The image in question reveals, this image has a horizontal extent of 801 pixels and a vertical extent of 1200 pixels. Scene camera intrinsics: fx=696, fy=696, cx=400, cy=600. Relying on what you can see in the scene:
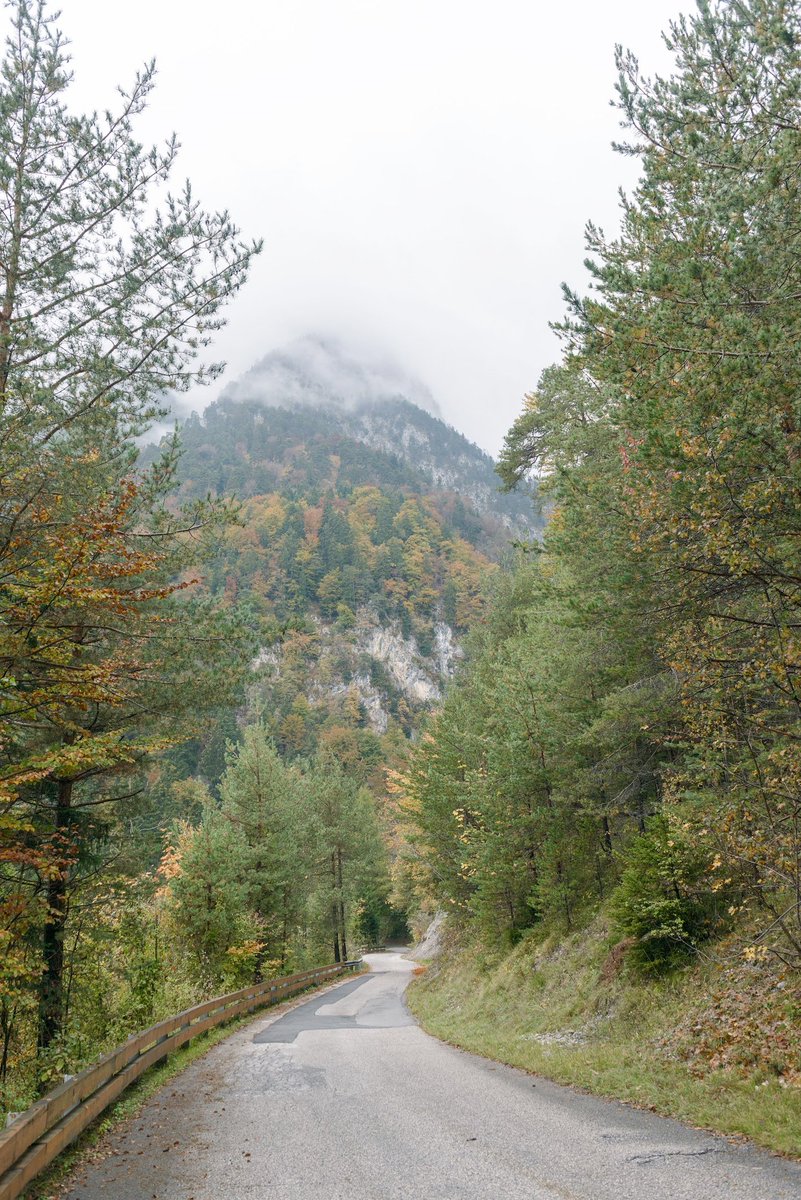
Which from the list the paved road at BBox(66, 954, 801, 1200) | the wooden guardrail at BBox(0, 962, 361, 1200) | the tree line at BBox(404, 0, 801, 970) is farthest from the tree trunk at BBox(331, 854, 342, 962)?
the tree line at BBox(404, 0, 801, 970)

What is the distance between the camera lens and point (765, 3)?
7.02 m

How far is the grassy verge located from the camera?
672 cm

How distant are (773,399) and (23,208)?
943cm

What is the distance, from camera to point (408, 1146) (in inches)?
259

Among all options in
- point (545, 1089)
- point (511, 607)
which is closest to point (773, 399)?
point (545, 1089)

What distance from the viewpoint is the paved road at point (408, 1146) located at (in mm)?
5316

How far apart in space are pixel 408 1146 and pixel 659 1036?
432 cm

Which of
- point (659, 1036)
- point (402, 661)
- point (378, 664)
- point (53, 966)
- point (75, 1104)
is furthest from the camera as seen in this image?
point (402, 661)

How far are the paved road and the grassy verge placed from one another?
1.31 feet

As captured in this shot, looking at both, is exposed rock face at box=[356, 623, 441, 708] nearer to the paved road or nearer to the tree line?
the tree line

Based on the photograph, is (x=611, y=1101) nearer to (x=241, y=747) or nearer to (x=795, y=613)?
(x=795, y=613)

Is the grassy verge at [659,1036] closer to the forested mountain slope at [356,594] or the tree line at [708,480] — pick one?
the tree line at [708,480]

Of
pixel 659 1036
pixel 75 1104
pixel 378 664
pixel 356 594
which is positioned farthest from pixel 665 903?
pixel 356 594

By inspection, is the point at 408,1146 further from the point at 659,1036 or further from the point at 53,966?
the point at 53,966
